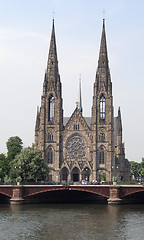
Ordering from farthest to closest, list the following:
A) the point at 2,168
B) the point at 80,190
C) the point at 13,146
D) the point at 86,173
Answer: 1. the point at 13,146
2. the point at 86,173
3. the point at 2,168
4. the point at 80,190

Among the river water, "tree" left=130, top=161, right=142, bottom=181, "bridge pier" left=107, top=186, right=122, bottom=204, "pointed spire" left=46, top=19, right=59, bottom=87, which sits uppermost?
"pointed spire" left=46, top=19, right=59, bottom=87

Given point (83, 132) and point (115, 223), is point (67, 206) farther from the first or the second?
point (83, 132)

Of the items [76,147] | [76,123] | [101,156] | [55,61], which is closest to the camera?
[101,156]

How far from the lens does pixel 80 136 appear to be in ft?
396

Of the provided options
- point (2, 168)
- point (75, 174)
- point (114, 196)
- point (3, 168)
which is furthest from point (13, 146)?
point (114, 196)

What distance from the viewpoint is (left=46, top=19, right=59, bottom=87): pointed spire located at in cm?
12469

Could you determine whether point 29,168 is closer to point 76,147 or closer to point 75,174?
point 75,174

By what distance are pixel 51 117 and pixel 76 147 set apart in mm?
11197

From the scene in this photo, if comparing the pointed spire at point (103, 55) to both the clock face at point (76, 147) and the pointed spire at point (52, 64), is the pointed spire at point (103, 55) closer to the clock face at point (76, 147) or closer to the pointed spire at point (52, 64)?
the pointed spire at point (52, 64)

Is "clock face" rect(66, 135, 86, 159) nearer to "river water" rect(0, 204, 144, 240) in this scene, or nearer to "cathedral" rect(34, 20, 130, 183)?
"cathedral" rect(34, 20, 130, 183)

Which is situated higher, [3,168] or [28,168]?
[3,168]

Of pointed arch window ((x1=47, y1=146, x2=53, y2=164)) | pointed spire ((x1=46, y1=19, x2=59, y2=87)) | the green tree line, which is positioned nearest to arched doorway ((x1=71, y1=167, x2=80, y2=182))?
pointed arch window ((x1=47, y1=146, x2=53, y2=164))

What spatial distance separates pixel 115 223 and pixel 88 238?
32.3 ft

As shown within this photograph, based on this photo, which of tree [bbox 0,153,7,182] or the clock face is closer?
tree [bbox 0,153,7,182]
